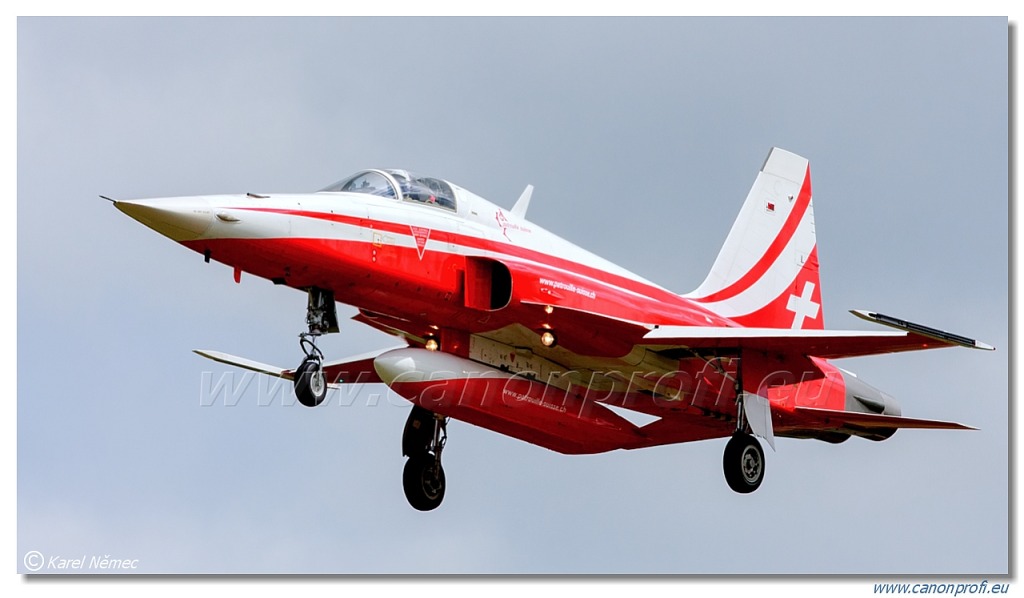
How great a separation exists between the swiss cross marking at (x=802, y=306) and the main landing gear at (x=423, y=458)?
6.23 metres

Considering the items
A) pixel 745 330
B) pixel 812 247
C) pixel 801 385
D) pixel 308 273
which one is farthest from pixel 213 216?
pixel 812 247

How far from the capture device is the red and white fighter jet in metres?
18.0

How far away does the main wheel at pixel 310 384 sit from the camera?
17812mm

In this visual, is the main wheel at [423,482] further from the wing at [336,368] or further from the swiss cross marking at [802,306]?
the swiss cross marking at [802,306]

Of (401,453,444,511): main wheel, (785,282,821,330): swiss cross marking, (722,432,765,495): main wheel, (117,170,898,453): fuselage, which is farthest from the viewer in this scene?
(785,282,821,330): swiss cross marking

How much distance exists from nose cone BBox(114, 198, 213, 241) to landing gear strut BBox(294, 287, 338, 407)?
1910mm

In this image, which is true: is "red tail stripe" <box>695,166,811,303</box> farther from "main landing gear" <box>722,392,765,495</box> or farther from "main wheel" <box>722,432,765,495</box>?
"main wheel" <box>722,432,765,495</box>

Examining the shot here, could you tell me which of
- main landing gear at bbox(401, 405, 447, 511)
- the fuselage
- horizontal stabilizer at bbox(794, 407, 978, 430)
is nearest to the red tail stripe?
the fuselage

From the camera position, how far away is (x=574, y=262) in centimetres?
2083

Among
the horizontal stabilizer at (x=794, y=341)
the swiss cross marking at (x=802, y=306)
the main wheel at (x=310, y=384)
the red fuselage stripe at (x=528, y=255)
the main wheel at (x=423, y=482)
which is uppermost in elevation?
the red fuselage stripe at (x=528, y=255)

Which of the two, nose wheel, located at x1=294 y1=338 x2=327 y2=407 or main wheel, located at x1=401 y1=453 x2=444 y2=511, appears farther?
main wheel, located at x1=401 y1=453 x2=444 y2=511

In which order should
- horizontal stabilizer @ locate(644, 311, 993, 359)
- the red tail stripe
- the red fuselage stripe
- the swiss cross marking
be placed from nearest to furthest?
the red fuselage stripe → horizontal stabilizer @ locate(644, 311, 993, 359) → the red tail stripe → the swiss cross marking

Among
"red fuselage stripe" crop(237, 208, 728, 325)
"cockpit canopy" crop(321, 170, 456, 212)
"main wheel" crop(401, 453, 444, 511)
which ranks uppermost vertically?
"cockpit canopy" crop(321, 170, 456, 212)

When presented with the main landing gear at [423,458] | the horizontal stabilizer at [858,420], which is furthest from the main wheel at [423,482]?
the horizontal stabilizer at [858,420]
